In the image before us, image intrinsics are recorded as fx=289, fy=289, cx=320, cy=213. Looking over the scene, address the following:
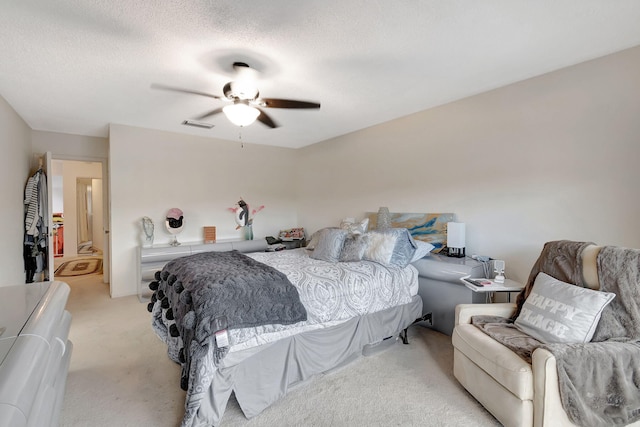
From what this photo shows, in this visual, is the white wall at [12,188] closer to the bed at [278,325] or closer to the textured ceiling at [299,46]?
A: the textured ceiling at [299,46]

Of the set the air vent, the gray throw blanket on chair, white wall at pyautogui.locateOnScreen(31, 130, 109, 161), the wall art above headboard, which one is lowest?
the gray throw blanket on chair

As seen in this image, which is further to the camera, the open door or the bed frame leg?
the open door

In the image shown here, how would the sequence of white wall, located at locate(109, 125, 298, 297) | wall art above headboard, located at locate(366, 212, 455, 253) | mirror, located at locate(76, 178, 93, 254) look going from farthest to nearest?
mirror, located at locate(76, 178, 93, 254), white wall, located at locate(109, 125, 298, 297), wall art above headboard, located at locate(366, 212, 455, 253)

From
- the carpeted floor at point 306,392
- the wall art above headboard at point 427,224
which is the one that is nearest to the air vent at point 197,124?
the carpeted floor at point 306,392

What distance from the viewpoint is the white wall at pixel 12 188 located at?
119 inches

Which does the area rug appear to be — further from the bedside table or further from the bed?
the bedside table

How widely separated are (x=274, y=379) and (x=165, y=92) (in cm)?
287

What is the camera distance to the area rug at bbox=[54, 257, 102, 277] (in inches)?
221

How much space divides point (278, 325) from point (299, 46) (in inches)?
79.5

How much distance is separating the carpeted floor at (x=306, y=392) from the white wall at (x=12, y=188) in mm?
1140

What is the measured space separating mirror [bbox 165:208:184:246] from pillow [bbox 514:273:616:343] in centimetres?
447

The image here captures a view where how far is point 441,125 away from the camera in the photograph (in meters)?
3.47

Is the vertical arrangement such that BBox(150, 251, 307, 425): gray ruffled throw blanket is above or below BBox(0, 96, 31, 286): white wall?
below

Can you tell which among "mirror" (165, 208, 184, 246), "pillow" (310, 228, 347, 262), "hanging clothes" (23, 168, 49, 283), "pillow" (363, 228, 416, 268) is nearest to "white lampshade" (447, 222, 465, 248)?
"pillow" (363, 228, 416, 268)
